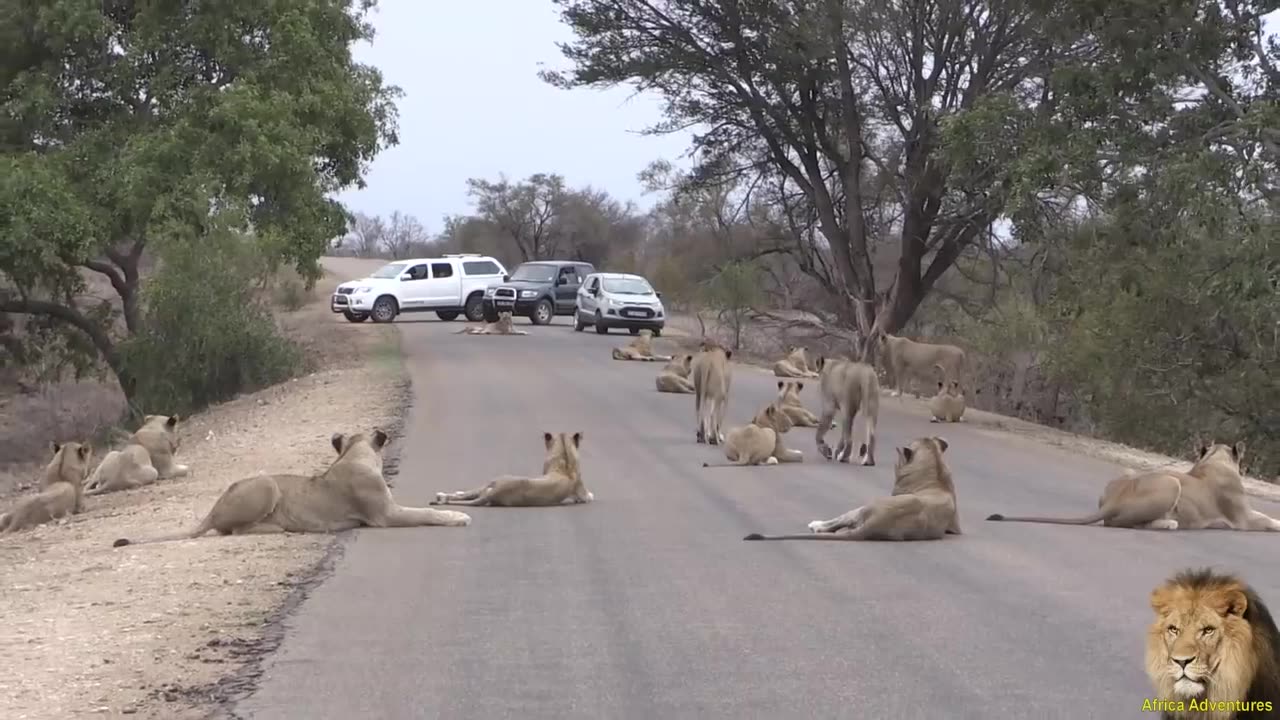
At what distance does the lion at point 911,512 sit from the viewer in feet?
37.6

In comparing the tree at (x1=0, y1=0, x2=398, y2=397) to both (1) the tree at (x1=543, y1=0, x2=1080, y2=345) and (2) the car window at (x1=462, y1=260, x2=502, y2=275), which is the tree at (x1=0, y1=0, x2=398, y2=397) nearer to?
(1) the tree at (x1=543, y1=0, x2=1080, y2=345)

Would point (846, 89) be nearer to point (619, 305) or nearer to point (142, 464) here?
point (619, 305)

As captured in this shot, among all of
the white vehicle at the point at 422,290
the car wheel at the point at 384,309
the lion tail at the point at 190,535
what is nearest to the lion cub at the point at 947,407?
the lion tail at the point at 190,535

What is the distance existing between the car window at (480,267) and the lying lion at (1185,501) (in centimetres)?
3888

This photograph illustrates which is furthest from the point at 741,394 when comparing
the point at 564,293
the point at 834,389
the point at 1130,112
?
the point at 564,293

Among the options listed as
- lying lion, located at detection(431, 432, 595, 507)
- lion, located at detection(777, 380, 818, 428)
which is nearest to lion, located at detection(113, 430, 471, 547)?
lying lion, located at detection(431, 432, 595, 507)

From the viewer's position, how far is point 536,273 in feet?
164

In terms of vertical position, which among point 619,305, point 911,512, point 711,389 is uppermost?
point 619,305

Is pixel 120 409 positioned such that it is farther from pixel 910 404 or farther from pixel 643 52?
pixel 910 404

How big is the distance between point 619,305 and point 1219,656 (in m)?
40.6

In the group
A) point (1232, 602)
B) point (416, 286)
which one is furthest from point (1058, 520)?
point (416, 286)

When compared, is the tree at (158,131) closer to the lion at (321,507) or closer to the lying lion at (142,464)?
the lying lion at (142,464)

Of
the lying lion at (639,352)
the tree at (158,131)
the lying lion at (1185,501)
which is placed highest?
the tree at (158,131)

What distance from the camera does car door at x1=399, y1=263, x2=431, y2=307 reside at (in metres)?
49.2
